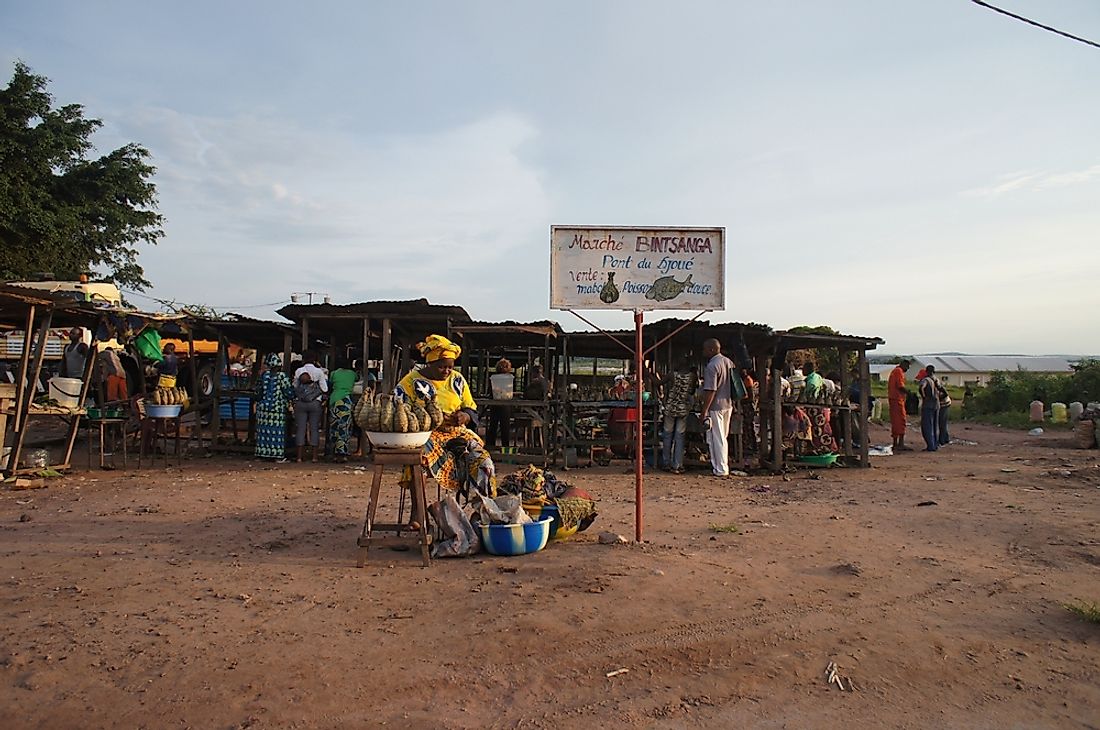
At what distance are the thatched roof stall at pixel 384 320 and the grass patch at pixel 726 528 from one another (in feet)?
20.8

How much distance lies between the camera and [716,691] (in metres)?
3.86

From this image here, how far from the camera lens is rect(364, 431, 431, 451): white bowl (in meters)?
5.84

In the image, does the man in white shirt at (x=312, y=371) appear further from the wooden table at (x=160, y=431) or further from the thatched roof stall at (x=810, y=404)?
the thatched roof stall at (x=810, y=404)

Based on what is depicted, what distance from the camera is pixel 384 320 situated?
1308cm

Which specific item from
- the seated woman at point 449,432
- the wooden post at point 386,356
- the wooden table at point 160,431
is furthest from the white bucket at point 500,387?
the seated woman at point 449,432

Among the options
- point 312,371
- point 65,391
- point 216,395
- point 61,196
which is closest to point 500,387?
point 312,371

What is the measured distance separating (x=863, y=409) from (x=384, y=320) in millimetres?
8210

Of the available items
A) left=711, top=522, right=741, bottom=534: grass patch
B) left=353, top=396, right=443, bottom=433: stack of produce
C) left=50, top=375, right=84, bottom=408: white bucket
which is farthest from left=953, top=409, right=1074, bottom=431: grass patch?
left=50, top=375, right=84, bottom=408: white bucket

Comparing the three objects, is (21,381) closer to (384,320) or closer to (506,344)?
(384,320)

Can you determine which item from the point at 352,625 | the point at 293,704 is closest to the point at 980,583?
the point at 352,625

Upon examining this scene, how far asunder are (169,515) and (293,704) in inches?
207

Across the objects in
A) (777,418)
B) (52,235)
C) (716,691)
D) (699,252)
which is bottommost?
(716,691)

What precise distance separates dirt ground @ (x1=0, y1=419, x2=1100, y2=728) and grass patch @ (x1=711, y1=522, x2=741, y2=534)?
0.33 ft

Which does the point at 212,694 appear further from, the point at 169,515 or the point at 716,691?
the point at 169,515
